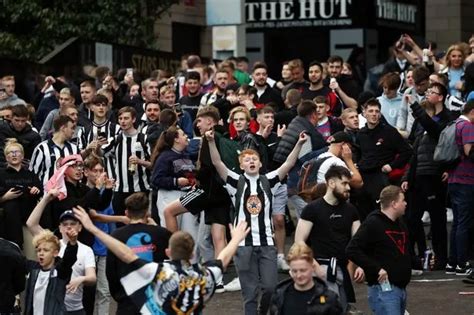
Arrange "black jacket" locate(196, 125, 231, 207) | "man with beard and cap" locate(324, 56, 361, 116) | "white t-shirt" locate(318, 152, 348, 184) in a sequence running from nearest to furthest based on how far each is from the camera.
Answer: "white t-shirt" locate(318, 152, 348, 184)
"black jacket" locate(196, 125, 231, 207)
"man with beard and cap" locate(324, 56, 361, 116)

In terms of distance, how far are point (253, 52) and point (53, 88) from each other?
41.9ft

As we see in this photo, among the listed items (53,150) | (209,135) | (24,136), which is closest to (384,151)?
(209,135)

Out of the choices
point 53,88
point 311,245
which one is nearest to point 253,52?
point 53,88

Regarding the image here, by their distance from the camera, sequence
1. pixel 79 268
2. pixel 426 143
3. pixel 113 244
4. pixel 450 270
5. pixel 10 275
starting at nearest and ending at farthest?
1. pixel 113 244
2. pixel 10 275
3. pixel 79 268
4. pixel 450 270
5. pixel 426 143

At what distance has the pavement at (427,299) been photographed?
1519 centimetres

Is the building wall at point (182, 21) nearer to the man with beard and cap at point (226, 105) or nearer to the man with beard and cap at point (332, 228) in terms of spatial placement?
the man with beard and cap at point (226, 105)

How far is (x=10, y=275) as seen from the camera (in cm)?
1314

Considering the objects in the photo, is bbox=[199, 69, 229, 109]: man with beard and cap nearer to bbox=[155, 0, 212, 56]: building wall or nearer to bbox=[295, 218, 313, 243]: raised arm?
bbox=[295, 218, 313, 243]: raised arm

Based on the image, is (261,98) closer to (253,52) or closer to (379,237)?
(379,237)

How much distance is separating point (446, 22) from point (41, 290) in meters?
25.7

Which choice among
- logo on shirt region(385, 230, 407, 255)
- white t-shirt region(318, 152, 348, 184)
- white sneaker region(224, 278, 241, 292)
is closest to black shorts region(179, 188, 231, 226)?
white sneaker region(224, 278, 241, 292)

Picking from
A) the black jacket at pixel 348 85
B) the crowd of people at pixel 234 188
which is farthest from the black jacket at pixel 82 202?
the black jacket at pixel 348 85

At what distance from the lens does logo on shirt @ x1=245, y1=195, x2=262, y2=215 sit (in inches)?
572

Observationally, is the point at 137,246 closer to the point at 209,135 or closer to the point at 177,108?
the point at 209,135
